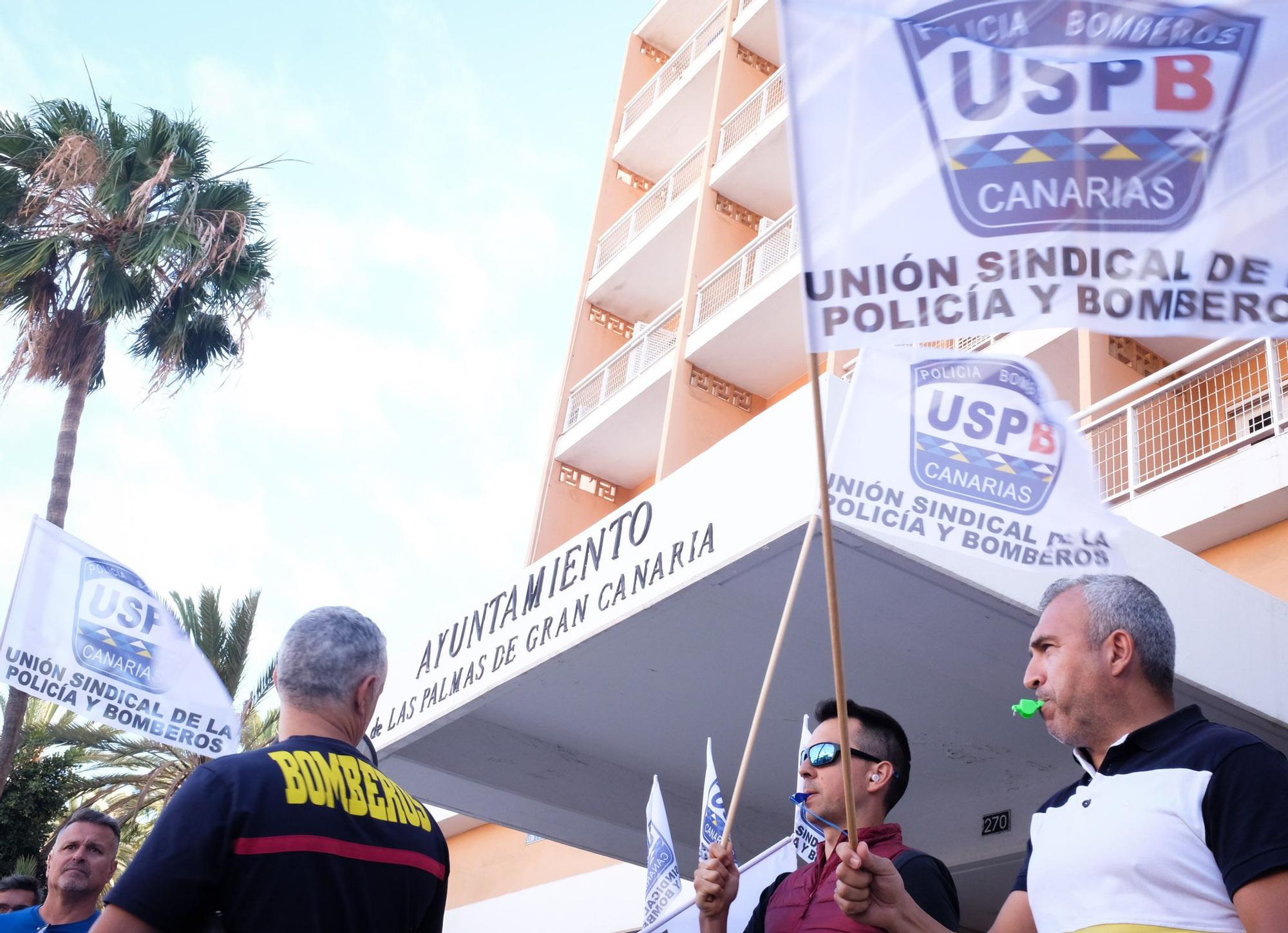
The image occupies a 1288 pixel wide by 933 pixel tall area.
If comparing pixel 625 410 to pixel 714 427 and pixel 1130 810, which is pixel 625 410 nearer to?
pixel 714 427

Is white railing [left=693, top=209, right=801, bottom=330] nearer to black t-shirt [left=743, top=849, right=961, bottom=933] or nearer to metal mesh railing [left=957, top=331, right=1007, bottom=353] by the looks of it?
metal mesh railing [left=957, top=331, right=1007, bottom=353]

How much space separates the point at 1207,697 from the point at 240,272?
43.2ft

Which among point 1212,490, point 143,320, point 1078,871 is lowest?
point 1078,871

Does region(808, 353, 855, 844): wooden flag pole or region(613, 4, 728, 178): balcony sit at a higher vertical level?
region(613, 4, 728, 178): balcony

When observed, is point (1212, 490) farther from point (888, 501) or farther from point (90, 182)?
point (90, 182)

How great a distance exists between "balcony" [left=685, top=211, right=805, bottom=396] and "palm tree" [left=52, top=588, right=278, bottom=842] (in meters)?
8.78

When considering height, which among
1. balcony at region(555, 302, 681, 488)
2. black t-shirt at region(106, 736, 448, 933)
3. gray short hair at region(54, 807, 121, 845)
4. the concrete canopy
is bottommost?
black t-shirt at region(106, 736, 448, 933)

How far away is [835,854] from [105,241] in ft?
46.5

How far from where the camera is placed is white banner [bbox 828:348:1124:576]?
5305mm

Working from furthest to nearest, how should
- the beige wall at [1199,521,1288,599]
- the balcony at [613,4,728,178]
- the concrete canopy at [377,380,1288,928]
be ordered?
the balcony at [613,4,728,178], the beige wall at [1199,521,1288,599], the concrete canopy at [377,380,1288,928]

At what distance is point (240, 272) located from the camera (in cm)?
1659

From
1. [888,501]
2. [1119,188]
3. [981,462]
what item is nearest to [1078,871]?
[1119,188]

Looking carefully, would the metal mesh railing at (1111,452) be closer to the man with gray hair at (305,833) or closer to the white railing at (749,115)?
the man with gray hair at (305,833)

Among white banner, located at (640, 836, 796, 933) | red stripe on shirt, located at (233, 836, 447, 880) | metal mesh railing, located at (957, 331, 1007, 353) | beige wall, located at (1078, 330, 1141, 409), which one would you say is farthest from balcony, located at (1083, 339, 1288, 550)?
red stripe on shirt, located at (233, 836, 447, 880)
